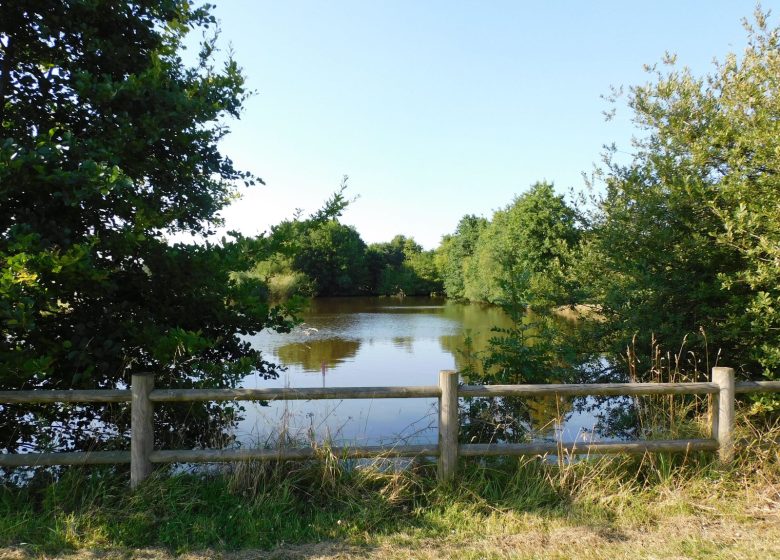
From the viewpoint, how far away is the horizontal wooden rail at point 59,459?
4227mm

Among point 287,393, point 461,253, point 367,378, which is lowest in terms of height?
point 367,378

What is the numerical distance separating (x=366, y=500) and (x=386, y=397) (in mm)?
869

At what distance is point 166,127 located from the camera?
16.8ft

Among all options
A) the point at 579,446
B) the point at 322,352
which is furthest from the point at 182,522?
the point at 322,352

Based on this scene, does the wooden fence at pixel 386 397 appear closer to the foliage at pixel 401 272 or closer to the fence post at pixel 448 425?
the fence post at pixel 448 425

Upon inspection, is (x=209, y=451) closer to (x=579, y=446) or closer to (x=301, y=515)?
(x=301, y=515)

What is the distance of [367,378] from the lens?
1573 centimetres

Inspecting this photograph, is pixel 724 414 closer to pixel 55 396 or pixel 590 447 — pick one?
pixel 590 447

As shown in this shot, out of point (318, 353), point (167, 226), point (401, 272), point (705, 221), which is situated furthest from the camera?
point (401, 272)

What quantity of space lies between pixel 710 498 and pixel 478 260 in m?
57.9

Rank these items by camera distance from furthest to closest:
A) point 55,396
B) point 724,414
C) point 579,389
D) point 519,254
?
point 519,254 → point 724,414 → point 579,389 → point 55,396

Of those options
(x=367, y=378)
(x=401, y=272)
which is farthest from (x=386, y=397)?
(x=401, y=272)

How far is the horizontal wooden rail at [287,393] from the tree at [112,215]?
1.68 feet

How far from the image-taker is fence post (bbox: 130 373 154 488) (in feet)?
14.1
